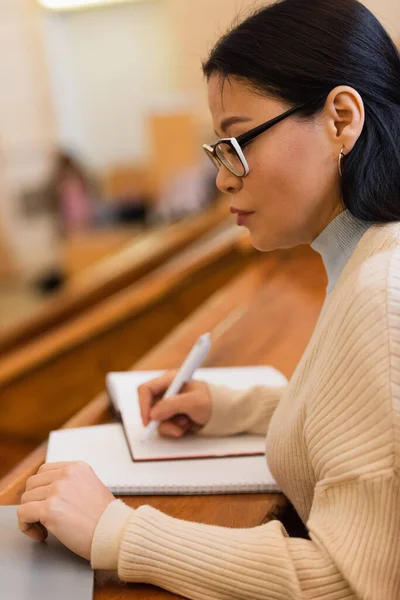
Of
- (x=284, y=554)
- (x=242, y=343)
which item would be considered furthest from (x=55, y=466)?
(x=242, y=343)

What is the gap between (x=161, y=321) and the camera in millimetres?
2277

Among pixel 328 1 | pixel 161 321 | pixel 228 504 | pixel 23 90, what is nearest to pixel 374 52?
pixel 328 1

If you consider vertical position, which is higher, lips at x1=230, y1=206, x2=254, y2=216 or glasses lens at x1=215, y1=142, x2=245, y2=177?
glasses lens at x1=215, y1=142, x2=245, y2=177

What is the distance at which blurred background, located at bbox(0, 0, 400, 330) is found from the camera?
19.5ft

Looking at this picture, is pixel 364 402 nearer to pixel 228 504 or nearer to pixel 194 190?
pixel 228 504

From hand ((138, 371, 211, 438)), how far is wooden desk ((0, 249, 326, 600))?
118 millimetres

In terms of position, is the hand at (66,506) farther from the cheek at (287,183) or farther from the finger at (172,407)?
the cheek at (287,183)

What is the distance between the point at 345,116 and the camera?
85cm

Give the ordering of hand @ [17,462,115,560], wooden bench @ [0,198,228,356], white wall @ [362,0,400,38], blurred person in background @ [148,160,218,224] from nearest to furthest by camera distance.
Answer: hand @ [17,462,115,560] < white wall @ [362,0,400,38] < wooden bench @ [0,198,228,356] < blurred person in background @ [148,160,218,224]

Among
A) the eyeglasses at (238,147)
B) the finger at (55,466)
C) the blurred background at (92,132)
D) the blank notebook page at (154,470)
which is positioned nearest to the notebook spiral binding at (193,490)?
the blank notebook page at (154,470)

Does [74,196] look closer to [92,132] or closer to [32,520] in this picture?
[92,132]

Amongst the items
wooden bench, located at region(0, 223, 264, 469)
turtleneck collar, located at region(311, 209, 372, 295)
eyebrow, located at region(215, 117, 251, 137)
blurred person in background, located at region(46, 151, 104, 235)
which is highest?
eyebrow, located at region(215, 117, 251, 137)

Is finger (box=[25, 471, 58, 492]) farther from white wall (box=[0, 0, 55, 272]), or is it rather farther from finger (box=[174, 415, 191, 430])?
white wall (box=[0, 0, 55, 272])

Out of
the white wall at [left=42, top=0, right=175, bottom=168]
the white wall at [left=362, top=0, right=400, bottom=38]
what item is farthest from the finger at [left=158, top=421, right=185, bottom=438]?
the white wall at [left=42, top=0, right=175, bottom=168]
